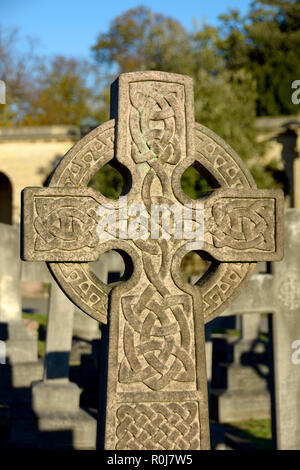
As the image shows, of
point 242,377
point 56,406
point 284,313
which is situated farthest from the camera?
point 242,377

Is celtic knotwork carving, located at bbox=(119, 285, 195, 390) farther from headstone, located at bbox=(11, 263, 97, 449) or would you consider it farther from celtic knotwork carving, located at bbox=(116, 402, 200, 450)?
headstone, located at bbox=(11, 263, 97, 449)

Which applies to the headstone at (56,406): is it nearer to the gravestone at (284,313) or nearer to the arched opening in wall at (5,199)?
the gravestone at (284,313)

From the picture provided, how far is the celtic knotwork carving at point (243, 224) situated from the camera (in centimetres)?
384

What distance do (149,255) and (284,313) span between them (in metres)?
2.58

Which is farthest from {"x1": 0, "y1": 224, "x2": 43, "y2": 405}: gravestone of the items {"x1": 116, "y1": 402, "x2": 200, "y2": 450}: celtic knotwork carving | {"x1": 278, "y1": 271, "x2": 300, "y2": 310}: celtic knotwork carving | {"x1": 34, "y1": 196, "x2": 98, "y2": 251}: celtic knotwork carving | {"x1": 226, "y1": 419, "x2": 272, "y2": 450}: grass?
{"x1": 116, "y1": 402, "x2": 200, "y2": 450}: celtic knotwork carving

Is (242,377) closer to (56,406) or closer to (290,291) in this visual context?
(56,406)

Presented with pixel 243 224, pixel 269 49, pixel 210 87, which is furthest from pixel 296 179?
pixel 243 224

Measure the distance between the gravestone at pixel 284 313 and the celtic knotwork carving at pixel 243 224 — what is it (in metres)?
1.97

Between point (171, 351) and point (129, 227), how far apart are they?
0.77 m

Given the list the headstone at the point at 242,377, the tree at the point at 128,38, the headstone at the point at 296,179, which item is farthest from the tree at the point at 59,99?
the headstone at the point at 242,377

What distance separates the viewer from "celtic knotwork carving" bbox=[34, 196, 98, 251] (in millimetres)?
3555

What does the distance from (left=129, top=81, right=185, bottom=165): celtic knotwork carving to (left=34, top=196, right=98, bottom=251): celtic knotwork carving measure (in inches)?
17.0

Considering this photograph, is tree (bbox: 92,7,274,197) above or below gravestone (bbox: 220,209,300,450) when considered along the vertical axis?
above

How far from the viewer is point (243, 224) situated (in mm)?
3875
